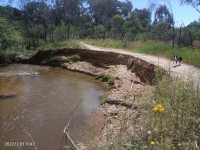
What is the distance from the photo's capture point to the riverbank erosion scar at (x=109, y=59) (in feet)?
21.7

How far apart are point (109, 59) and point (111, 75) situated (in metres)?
2.51

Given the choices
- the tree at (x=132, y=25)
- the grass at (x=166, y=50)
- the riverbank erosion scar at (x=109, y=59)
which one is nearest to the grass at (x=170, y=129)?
the riverbank erosion scar at (x=109, y=59)

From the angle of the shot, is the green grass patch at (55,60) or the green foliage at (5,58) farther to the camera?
the green foliage at (5,58)

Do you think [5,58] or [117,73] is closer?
[117,73]

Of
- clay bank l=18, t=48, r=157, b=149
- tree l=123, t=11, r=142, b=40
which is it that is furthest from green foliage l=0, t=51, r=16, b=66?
tree l=123, t=11, r=142, b=40

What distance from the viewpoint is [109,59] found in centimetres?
1047

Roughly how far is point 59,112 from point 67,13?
83.4 ft

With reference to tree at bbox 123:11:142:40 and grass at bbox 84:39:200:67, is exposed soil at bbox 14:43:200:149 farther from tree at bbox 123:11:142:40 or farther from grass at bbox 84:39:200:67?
tree at bbox 123:11:142:40

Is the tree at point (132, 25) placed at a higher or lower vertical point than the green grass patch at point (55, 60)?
higher

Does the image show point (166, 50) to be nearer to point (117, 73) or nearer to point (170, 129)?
point (117, 73)
